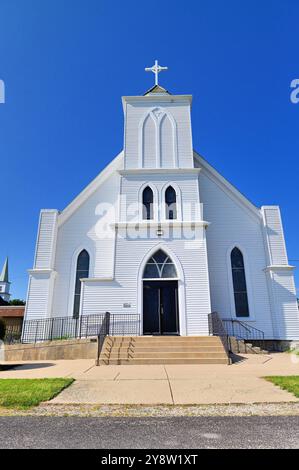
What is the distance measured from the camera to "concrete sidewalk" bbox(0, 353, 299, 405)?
5184mm

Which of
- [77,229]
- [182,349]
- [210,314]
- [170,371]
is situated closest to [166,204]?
[77,229]

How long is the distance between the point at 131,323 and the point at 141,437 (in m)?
10.5

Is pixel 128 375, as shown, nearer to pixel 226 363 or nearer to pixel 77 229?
pixel 226 363

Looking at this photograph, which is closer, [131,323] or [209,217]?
[131,323]

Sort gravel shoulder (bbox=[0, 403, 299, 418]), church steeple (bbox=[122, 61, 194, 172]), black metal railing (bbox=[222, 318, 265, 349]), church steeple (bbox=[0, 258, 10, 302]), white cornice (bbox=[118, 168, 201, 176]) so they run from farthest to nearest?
1. church steeple (bbox=[0, 258, 10, 302])
2. church steeple (bbox=[122, 61, 194, 172])
3. white cornice (bbox=[118, 168, 201, 176])
4. black metal railing (bbox=[222, 318, 265, 349])
5. gravel shoulder (bbox=[0, 403, 299, 418])

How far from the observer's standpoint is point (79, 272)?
16141mm

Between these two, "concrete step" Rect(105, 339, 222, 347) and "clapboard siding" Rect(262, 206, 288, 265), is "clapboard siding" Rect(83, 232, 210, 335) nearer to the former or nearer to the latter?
"concrete step" Rect(105, 339, 222, 347)

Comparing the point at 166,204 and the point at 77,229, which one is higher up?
the point at 166,204

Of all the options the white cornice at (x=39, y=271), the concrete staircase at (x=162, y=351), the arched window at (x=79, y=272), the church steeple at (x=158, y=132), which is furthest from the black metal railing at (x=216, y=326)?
the church steeple at (x=158, y=132)

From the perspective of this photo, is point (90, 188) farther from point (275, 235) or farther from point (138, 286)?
point (275, 235)

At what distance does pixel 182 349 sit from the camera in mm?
10977

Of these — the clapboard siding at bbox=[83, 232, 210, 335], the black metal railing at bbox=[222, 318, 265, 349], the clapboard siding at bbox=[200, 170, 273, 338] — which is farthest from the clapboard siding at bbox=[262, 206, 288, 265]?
the clapboard siding at bbox=[83, 232, 210, 335]

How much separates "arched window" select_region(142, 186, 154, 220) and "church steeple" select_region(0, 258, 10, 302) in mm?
74004

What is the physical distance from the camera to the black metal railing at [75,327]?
44.6 ft
